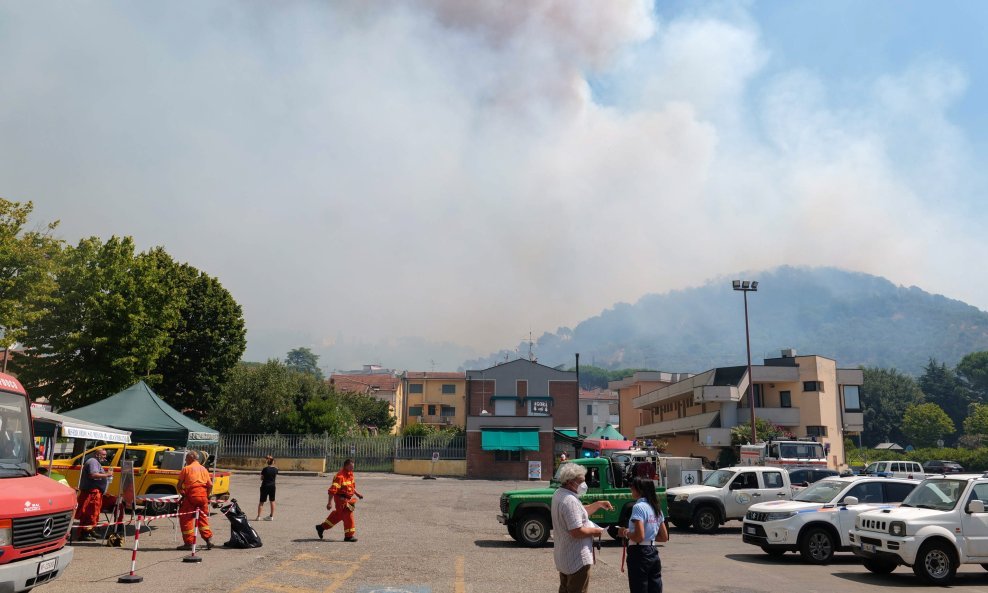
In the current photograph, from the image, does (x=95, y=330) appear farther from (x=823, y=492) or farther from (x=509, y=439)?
(x=823, y=492)

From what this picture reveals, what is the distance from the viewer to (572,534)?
6.39 meters

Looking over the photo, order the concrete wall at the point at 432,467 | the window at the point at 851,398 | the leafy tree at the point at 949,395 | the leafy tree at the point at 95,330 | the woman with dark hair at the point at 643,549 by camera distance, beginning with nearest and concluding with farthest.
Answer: the woman with dark hair at the point at 643,549
the leafy tree at the point at 95,330
the concrete wall at the point at 432,467
the window at the point at 851,398
the leafy tree at the point at 949,395

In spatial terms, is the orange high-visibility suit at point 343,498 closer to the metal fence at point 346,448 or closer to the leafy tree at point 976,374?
the metal fence at point 346,448

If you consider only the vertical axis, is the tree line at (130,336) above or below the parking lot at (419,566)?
above

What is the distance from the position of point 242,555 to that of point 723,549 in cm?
1015

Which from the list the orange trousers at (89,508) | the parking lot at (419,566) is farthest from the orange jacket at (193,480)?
the orange trousers at (89,508)

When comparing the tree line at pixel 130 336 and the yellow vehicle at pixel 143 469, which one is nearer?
the yellow vehicle at pixel 143 469

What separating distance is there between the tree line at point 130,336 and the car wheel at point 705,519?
22.2m

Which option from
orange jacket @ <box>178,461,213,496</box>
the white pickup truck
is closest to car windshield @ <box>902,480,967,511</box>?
the white pickup truck

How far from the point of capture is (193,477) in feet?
44.2

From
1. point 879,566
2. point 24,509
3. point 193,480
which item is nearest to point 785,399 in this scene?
point 879,566

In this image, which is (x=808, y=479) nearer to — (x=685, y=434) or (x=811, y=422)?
(x=811, y=422)

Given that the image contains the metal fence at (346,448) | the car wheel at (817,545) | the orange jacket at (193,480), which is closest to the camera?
the orange jacket at (193,480)

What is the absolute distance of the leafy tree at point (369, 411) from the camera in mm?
66000
